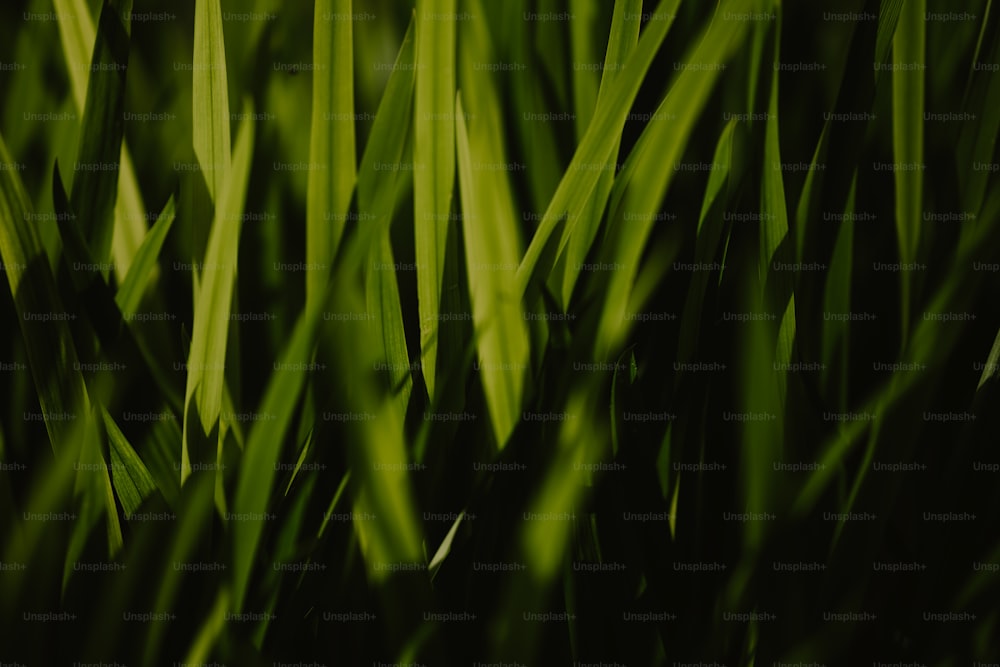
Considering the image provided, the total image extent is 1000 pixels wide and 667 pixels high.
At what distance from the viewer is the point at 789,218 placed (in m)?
0.45

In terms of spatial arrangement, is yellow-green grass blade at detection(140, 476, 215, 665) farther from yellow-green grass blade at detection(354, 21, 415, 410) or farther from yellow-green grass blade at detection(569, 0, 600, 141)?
yellow-green grass blade at detection(569, 0, 600, 141)

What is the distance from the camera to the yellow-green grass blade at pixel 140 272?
1.43 feet

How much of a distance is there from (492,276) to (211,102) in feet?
0.83

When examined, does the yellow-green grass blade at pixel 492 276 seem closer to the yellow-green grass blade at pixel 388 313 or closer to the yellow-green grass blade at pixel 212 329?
the yellow-green grass blade at pixel 388 313

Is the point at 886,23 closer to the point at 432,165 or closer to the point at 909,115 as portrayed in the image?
the point at 909,115

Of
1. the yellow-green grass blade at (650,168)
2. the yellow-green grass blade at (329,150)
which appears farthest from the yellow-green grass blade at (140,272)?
the yellow-green grass blade at (650,168)

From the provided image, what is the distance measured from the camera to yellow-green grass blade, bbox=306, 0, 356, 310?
0.40 m

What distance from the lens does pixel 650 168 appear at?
397 mm

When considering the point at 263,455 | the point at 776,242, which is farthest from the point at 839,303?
the point at 263,455

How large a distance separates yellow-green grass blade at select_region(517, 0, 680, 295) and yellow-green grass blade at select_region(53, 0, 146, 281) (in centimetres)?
31

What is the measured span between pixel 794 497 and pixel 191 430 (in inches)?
15.6

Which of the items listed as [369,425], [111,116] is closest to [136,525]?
[369,425]

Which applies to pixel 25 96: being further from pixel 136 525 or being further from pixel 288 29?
pixel 136 525

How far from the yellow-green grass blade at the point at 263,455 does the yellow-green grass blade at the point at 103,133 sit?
17 cm
